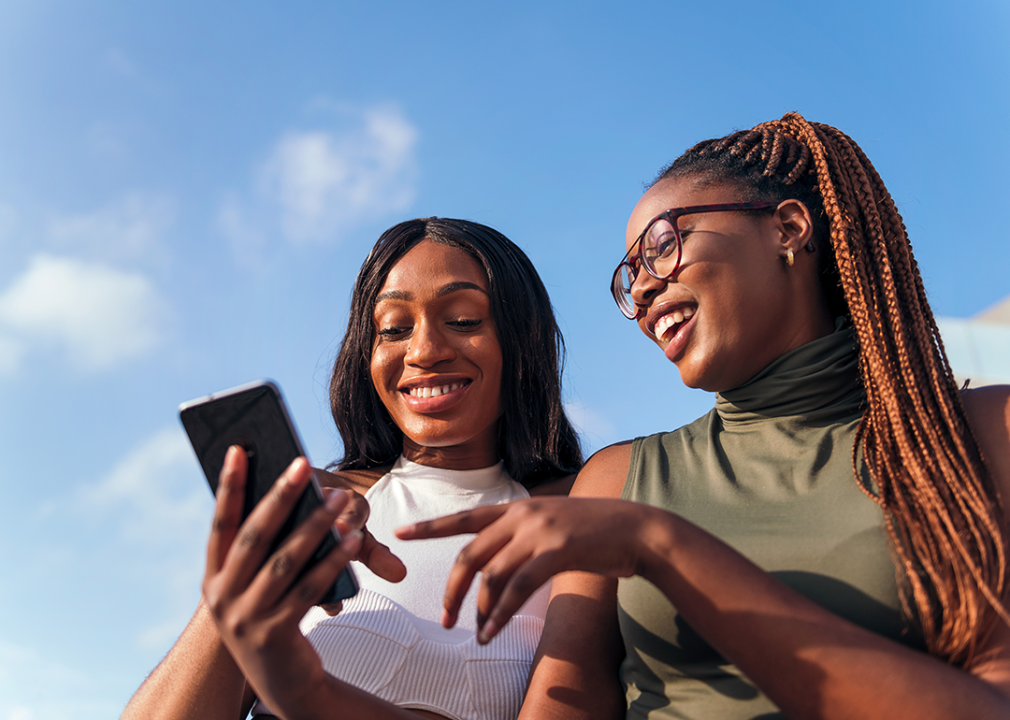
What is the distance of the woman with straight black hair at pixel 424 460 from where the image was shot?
8.61ft

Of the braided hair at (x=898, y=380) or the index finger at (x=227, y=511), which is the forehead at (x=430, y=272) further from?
the index finger at (x=227, y=511)

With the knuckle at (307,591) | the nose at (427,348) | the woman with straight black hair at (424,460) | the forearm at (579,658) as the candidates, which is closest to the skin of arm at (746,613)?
the knuckle at (307,591)

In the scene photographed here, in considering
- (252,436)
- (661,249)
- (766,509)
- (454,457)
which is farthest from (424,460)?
(252,436)

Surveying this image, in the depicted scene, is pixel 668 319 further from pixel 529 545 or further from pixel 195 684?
pixel 195 684

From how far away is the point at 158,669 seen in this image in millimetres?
Answer: 2689

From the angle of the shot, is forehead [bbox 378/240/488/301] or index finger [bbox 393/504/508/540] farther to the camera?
forehead [bbox 378/240/488/301]

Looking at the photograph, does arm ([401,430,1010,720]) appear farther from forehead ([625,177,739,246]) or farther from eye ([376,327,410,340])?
eye ([376,327,410,340])

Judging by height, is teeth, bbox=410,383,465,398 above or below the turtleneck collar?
above

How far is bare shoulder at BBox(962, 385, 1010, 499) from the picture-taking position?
2.21 m

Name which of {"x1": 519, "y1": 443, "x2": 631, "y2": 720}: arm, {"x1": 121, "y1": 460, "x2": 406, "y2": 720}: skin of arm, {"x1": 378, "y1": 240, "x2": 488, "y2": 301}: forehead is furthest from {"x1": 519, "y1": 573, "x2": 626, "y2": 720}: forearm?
{"x1": 378, "y1": 240, "x2": 488, "y2": 301}: forehead

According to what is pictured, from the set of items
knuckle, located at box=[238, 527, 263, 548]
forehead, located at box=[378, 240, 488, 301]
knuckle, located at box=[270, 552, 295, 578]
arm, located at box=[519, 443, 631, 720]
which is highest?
forehead, located at box=[378, 240, 488, 301]

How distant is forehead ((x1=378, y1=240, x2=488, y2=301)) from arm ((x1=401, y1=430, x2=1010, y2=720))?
187 centimetres

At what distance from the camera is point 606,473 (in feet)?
9.72

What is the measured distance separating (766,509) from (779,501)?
47mm
